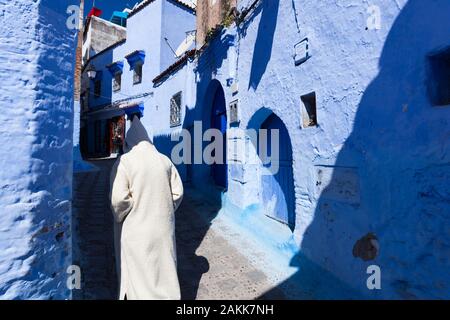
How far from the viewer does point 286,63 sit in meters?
3.76

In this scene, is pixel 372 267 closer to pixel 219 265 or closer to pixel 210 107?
pixel 219 265

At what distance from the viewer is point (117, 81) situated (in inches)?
618

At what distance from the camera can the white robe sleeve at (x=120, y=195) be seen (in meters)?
2.27

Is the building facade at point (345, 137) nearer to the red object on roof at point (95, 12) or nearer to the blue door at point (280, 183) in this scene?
the blue door at point (280, 183)

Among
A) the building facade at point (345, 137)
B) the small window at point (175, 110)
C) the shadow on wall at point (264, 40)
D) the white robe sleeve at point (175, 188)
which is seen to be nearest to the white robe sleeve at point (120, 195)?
the white robe sleeve at point (175, 188)

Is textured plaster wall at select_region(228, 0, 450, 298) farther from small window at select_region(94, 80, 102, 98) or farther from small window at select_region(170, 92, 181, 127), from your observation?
small window at select_region(94, 80, 102, 98)

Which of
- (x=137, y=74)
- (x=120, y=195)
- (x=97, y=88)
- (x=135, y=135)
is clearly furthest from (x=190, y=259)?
(x=97, y=88)

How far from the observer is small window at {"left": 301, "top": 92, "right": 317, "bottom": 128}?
3.45 meters

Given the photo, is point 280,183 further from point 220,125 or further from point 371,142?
point 220,125

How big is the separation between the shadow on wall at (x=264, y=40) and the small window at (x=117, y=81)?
1279 centimetres

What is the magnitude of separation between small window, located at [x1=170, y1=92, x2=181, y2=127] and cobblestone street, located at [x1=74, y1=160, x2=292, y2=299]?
4005 millimetres

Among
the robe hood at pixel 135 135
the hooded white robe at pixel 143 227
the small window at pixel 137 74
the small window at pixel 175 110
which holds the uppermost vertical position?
the small window at pixel 137 74
